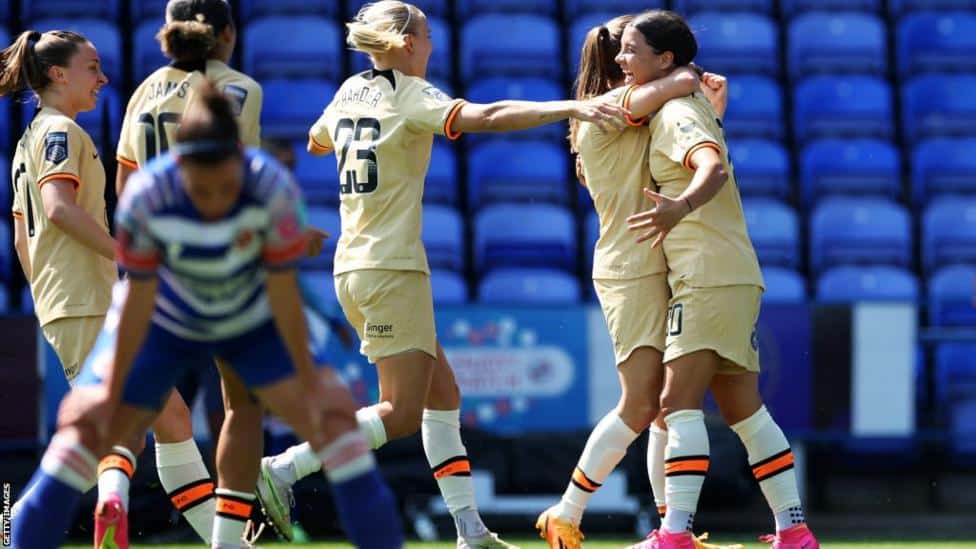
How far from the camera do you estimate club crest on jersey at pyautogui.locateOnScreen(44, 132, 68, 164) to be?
5664 mm

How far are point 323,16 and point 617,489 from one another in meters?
5.08

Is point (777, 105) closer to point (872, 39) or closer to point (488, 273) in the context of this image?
point (872, 39)

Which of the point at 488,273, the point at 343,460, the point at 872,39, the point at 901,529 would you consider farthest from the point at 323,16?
the point at 343,460

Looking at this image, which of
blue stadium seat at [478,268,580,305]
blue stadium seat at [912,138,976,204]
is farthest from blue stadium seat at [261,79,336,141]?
blue stadium seat at [912,138,976,204]

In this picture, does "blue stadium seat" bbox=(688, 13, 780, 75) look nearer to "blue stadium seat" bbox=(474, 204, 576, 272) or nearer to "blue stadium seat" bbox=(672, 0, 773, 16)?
"blue stadium seat" bbox=(672, 0, 773, 16)

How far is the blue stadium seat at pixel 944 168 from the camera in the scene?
36.9 ft

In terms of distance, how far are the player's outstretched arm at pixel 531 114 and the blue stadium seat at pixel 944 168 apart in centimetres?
637

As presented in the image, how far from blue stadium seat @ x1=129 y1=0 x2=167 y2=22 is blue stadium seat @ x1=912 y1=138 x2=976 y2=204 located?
5.59m

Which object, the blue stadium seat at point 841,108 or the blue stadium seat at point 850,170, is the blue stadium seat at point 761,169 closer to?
the blue stadium seat at point 850,170

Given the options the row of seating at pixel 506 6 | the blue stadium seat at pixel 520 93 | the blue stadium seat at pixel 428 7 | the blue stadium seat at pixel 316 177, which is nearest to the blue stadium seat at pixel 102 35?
the row of seating at pixel 506 6

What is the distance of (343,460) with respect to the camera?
435cm

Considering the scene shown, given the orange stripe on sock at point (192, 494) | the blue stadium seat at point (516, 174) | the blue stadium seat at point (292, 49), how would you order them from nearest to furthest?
the orange stripe on sock at point (192, 494)
the blue stadium seat at point (516, 174)
the blue stadium seat at point (292, 49)

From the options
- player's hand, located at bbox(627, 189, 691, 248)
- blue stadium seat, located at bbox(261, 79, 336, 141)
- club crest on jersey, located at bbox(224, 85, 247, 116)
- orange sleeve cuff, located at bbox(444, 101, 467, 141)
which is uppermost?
blue stadium seat, located at bbox(261, 79, 336, 141)

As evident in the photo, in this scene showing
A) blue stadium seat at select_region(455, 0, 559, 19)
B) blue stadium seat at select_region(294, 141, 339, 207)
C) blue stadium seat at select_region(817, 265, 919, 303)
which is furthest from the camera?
blue stadium seat at select_region(455, 0, 559, 19)
